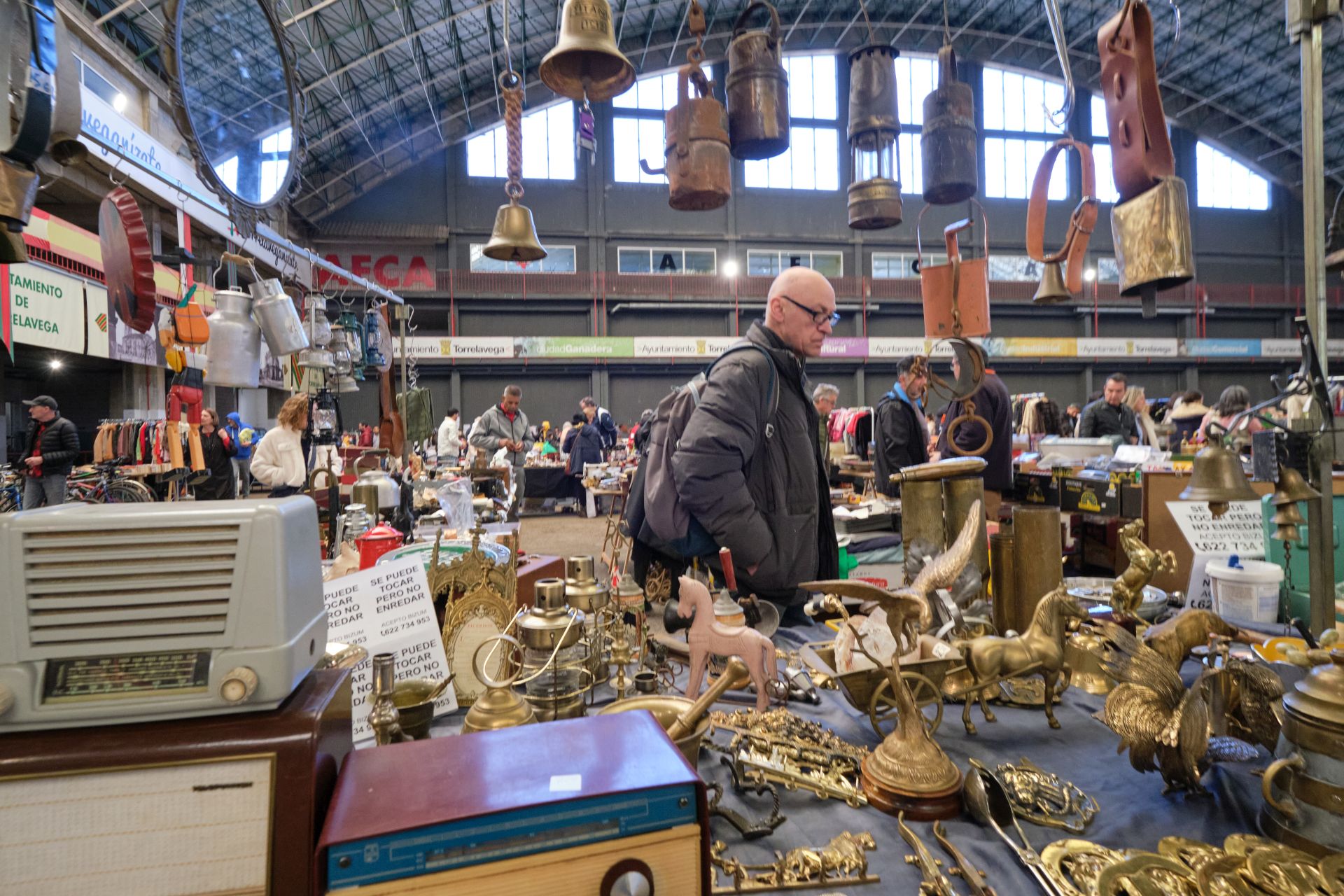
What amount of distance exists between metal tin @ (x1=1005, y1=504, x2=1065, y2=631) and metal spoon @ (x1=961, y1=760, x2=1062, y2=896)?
0.65m

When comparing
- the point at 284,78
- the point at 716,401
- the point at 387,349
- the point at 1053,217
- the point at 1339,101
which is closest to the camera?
the point at 284,78

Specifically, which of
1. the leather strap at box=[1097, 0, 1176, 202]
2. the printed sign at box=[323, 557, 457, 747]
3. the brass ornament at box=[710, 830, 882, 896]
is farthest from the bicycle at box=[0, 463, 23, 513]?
the leather strap at box=[1097, 0, 1176, 202]

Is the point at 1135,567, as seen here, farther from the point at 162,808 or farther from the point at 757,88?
the point at 757,88

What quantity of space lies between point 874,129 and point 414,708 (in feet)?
8.27

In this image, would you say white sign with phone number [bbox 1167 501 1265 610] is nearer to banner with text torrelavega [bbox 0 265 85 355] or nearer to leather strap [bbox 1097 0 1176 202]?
leather strap [bbox 1097 0 1176 202]

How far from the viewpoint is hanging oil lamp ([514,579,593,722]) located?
1.08m

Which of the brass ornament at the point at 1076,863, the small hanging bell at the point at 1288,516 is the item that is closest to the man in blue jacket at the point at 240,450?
the brass ornament at the point at 1076,863

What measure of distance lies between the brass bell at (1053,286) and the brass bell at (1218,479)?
1.57 meters

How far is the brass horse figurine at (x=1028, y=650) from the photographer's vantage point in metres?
1.23

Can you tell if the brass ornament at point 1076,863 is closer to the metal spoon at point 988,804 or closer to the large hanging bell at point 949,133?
the metal spoon at point 988,804

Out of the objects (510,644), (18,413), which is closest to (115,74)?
(18,413)

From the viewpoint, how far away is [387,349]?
469 centimetres

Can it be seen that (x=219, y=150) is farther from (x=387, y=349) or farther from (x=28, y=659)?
(x=387, y=349)

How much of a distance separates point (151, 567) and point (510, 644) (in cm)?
61
